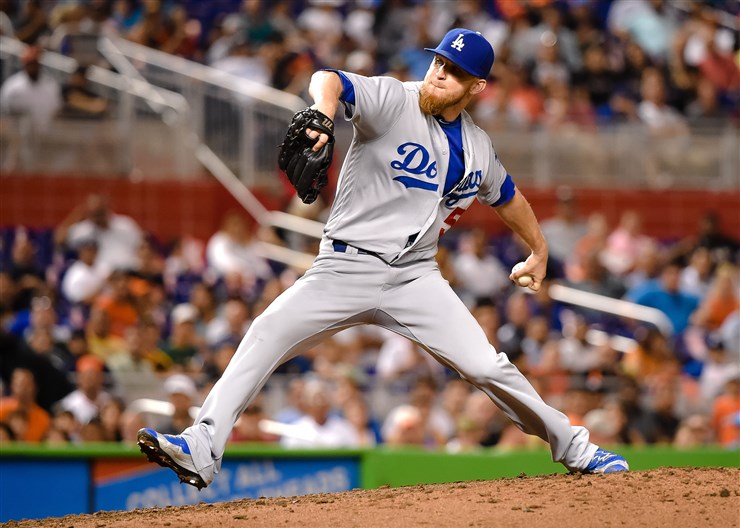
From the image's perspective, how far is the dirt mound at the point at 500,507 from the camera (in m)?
4.97

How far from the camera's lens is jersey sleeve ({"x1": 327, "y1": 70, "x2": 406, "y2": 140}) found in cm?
511

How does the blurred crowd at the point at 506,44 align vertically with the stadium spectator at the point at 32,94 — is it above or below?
above

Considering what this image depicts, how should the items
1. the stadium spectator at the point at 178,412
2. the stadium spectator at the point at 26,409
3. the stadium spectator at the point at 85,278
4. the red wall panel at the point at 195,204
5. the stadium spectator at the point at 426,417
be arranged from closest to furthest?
the stadium spectator at the point at 178,412 → the stadium spectator at the point at 26,409 → the stadium spectator at the point at 426,417 → the stadium spectator at the point at 85,278 → the red wall panel at the point at 195,204

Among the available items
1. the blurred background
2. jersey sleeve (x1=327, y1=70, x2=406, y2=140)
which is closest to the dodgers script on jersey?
jersey sleeve (x1=327, y1=70, x2=406, y2=140)

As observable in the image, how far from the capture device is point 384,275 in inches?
211

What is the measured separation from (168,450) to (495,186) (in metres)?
1.89

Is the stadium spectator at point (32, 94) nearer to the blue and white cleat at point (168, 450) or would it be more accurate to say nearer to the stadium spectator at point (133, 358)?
the stadium spectator at point (133, 358)

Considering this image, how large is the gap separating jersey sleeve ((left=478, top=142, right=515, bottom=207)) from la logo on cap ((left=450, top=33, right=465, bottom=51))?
0.57 m

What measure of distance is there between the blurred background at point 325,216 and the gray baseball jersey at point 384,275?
363cm

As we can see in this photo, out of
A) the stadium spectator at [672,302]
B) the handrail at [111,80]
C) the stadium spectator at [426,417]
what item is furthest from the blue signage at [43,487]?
the stadium spectator at [672,302]

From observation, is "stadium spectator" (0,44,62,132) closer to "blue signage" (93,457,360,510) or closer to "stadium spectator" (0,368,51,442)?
"stadium spectator" (0,368,51,442)

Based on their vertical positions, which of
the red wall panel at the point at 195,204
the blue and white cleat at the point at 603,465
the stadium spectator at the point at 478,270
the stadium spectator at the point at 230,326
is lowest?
the blue and white cleat at the point at 603,465

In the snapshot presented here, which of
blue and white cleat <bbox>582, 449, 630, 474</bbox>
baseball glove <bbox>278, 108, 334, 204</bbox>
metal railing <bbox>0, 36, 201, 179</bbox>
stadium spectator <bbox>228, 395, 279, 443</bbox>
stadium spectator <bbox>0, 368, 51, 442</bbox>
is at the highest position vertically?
metal railing <bbox>0, 36, 201, 179</bbox>

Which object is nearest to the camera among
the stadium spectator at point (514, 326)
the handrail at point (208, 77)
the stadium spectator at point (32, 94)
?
the stadium spectator at point (514, 326)
